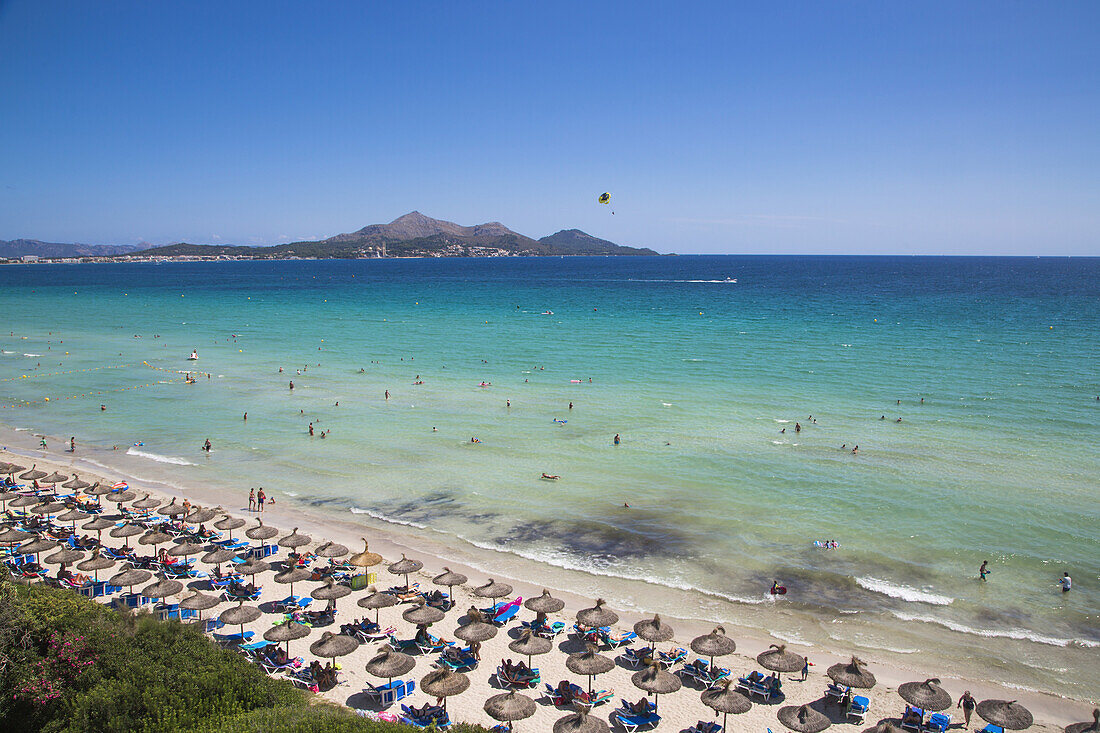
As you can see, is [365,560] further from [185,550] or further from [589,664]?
[589,664]

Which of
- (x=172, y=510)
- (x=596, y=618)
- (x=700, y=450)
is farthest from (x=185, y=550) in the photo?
(x=700, y=450)

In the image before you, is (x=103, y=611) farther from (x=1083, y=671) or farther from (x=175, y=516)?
(x=1083, y=671)

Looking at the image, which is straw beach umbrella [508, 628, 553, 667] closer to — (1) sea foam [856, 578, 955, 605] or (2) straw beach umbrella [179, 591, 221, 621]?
(2) straw beach umbrella [179, 591, 221, 621]

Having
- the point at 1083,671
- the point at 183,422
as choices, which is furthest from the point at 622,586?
the point at 183,422

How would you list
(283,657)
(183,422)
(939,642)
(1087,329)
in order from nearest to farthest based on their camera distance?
(283,657), (939,642), (183,422), (1087,329)

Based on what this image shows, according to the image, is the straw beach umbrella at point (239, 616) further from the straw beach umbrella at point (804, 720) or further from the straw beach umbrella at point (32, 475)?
the straw beach umbrella at point (32, 475)

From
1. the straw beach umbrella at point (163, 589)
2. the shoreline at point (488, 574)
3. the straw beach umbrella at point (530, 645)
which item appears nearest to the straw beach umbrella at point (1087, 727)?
the shoreline at point (488, 574)
